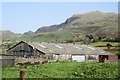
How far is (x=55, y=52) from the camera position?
45656 mm

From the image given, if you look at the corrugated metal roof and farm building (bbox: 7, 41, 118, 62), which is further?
the corrugated metal roof

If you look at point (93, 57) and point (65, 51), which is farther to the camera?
point (93, 57)

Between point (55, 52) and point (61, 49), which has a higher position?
point (61, 49)

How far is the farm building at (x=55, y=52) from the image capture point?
45281 mm

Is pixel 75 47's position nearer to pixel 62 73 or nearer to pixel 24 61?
pixel 24 61

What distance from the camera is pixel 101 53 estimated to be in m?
53.6

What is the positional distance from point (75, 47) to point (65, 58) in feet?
18.8

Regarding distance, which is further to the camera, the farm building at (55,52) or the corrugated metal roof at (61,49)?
the corrugated metal roof at (61,49)

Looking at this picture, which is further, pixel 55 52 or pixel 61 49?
pixel 61 49

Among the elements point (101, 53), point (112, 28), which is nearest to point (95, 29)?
point (112, 28)

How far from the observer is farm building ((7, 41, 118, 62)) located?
45281 mm

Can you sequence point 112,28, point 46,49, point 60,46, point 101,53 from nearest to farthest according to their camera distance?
point 46,49 < point 60,46 < point 101,53 < point 112,28

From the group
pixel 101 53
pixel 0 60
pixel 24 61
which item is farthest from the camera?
pixel 101 53

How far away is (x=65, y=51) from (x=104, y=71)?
20.5 m
